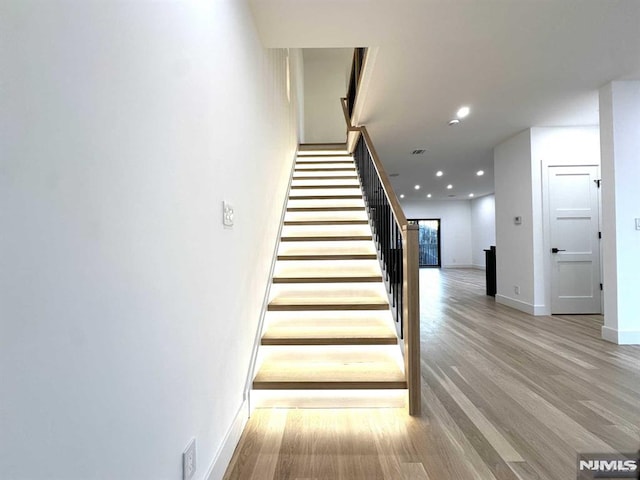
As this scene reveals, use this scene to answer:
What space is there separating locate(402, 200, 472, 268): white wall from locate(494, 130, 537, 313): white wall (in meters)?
7.42

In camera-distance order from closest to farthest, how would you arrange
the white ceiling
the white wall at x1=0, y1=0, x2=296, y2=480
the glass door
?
the white wall at x1=0, y1=0, x2=296, y2=480 → the white ceiling → the glass door

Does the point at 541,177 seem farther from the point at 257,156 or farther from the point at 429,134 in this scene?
the point at 257,156

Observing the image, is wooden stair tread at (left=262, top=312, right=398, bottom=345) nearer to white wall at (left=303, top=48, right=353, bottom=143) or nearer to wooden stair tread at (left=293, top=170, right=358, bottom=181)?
wooden stair tread at (left=293, top=170, right=358, bottom=181)

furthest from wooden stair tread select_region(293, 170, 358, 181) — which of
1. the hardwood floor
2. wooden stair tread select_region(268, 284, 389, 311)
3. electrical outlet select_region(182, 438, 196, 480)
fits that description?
electrical outlet select_region(182, 438, 196, 480)

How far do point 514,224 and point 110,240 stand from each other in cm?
560

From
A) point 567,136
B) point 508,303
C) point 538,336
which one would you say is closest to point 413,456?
point 538,336

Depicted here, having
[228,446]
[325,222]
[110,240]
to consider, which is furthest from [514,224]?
[110,240]

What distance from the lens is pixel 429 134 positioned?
15.9 ft

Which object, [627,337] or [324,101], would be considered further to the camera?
[324,101]

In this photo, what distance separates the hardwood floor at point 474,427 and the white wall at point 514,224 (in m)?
1.91

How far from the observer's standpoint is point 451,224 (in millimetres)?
12742

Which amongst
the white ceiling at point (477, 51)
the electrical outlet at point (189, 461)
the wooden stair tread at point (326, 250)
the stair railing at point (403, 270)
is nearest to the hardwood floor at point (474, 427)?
the stair railing at point (403, 270)

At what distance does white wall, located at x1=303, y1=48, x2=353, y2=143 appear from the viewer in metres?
7.80

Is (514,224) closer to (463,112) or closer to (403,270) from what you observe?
(463,112)
